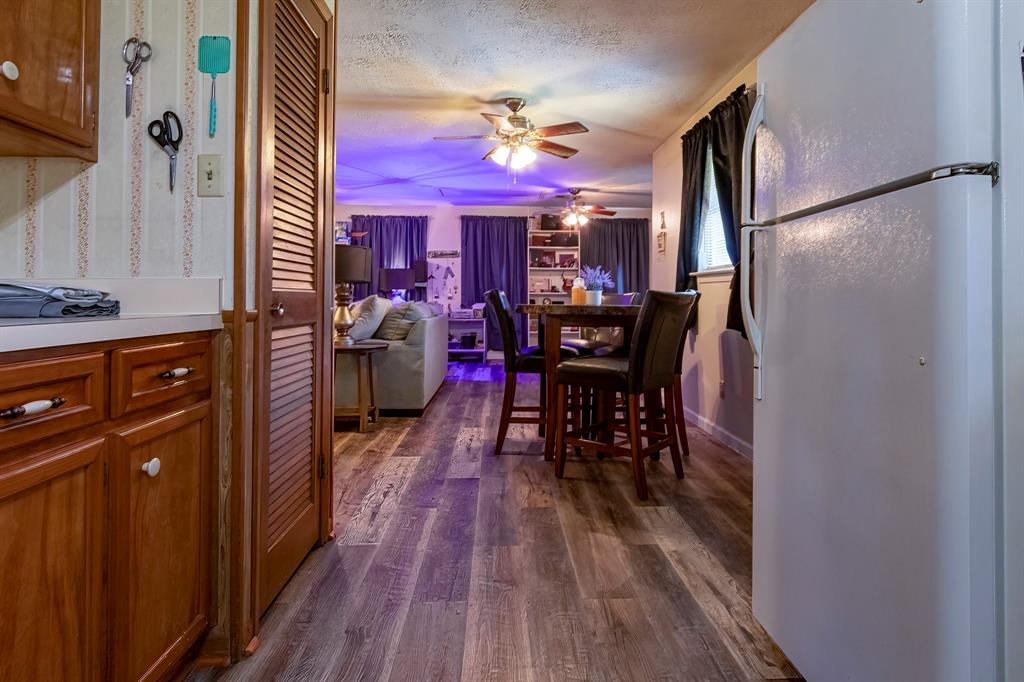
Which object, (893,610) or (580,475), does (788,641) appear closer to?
(893,610)

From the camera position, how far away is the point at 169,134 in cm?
131

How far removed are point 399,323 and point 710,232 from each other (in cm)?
248

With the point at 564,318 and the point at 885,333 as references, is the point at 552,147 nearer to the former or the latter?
the point at 564,318

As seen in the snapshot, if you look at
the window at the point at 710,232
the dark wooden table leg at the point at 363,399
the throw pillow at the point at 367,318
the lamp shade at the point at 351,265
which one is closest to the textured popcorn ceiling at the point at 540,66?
the window at the point at 710,232

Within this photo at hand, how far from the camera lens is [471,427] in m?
3.97

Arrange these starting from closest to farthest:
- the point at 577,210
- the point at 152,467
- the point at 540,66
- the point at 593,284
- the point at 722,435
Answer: the point at 152,467 → the point at 593,284 → the point at 540,66 → the point at 722,435 → the point at 577,210

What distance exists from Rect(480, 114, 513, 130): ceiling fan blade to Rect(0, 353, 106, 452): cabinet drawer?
130 inches

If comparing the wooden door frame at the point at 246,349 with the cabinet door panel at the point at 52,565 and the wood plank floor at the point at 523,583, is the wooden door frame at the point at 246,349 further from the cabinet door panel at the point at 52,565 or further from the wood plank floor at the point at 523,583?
the cabinet door panel at the point at 52,565

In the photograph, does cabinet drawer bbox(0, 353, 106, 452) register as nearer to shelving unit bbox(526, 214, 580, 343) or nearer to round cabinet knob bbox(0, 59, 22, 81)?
round cabinet knob bbox(0, 59, 22, 81)

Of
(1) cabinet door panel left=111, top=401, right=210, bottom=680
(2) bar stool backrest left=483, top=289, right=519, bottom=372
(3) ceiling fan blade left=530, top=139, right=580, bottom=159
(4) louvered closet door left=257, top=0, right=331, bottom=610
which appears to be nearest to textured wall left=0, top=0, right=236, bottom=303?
(4) louvered closet door left=257, top=0, right=331, bottom=610

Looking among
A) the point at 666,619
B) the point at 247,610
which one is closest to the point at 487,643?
the point at 666,619

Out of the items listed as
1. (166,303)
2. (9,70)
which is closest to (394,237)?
(166,303)

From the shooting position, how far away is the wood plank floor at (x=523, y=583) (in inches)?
52.1

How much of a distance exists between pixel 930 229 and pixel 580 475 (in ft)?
7.26
